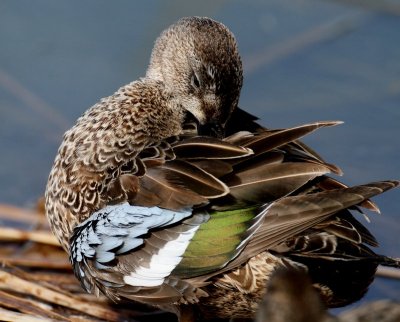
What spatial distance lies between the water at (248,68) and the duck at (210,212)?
4.55 ft

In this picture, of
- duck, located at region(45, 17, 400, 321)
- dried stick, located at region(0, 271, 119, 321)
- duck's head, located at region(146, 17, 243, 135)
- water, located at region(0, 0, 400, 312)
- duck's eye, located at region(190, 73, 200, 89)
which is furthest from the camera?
water, located at region(0, 0, 400, 312)

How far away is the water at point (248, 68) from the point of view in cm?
629

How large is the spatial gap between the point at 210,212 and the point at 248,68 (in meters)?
2.58

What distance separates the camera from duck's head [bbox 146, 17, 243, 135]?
189 inches

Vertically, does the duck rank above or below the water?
below

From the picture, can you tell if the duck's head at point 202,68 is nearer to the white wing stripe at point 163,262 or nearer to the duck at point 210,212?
the duck at point 210,212

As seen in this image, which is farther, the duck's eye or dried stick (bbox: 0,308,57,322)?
the duck's eye

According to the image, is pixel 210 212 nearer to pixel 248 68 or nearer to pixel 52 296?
pixel 52 296

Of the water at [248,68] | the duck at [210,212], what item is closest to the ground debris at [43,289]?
the duck at [210,212]

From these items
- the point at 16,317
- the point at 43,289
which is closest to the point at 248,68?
the point at 43,289

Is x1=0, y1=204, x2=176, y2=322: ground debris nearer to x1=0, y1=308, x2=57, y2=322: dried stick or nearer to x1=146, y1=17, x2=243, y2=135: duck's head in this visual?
x1=0, y1=308, x2=57, y2=322: dried stick

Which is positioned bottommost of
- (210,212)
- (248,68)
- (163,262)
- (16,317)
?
(16,317)

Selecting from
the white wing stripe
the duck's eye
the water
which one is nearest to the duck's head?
the duck's eye

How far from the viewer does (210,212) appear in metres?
4.40
